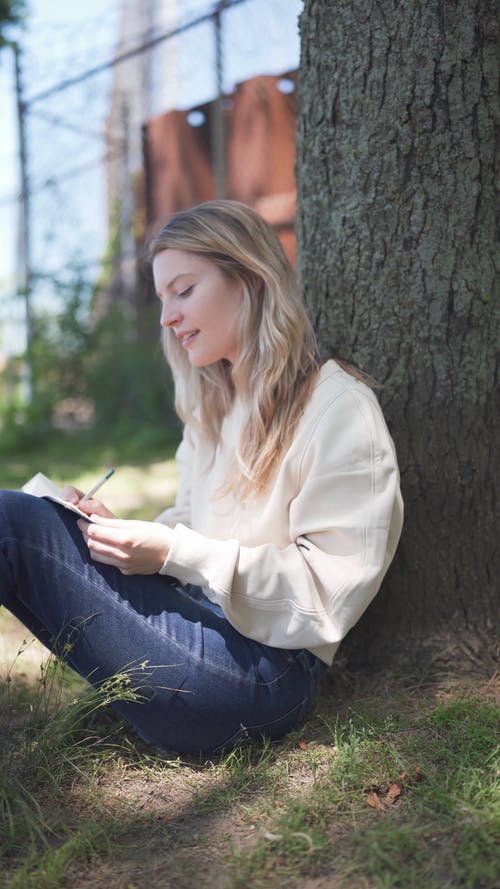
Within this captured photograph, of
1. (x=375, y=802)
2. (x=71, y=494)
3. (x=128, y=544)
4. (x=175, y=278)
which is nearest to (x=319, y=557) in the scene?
(x=128, y=544)

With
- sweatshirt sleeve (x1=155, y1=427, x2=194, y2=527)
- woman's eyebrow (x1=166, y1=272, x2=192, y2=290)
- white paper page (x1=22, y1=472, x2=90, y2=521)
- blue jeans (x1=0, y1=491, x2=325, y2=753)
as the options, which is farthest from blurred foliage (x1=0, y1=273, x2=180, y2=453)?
blue jeans (x1=0, y1=491, x2=325, y2=753)

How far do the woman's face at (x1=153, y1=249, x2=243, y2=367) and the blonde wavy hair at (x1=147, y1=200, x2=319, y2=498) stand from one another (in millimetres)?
20

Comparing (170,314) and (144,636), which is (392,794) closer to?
(144,636)

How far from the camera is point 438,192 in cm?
217

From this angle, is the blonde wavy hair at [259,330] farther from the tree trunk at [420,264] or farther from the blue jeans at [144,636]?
the blue jeans at [144,636]

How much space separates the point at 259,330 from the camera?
6.79 ft

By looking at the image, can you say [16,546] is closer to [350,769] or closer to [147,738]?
[147,738]

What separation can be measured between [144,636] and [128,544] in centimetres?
22

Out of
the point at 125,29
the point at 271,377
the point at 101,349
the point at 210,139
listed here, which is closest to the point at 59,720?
the point at 271,377

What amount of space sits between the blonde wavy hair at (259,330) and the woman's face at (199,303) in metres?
0.02

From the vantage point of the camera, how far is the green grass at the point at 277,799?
1545mm

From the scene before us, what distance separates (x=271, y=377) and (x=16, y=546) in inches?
28.1

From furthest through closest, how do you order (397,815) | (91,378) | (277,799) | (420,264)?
(91,378) < (420,264) < (277,799) < (397,815)

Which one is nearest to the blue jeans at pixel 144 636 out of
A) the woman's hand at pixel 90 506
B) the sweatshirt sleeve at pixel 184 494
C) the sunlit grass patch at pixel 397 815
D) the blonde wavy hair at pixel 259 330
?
the woman's hand at pixel 90 506
